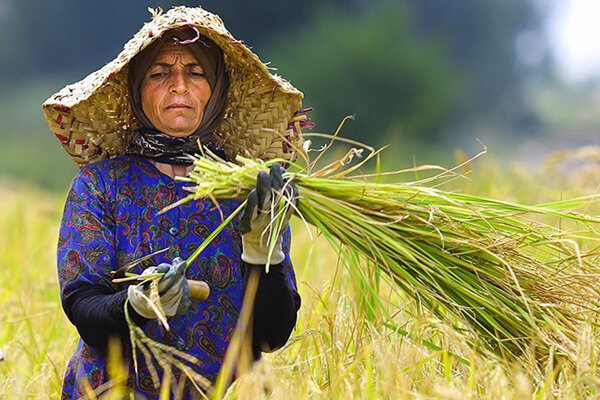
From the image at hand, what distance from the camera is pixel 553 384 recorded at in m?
2.36

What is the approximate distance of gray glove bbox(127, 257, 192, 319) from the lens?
7.20 feet

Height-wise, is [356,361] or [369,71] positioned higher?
[369,71]

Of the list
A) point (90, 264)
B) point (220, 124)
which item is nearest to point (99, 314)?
point (90, 264)

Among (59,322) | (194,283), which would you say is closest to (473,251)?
(194,283)

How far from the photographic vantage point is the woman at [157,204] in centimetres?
247

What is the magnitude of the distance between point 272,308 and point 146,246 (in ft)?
1.17

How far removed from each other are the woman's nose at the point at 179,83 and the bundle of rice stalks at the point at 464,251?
301 mm

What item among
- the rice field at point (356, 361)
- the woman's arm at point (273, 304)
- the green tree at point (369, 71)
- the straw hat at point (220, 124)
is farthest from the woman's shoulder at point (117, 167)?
the green tree at point (369, 71)

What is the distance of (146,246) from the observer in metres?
2.53

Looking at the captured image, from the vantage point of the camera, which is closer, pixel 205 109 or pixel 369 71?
pixel 205 109

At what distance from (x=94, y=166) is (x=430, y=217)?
904 millimetres

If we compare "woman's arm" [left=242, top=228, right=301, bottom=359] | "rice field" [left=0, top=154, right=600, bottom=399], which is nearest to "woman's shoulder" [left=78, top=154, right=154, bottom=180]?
"woman's arm" [left=242, top=228, right=301, bottom=359]

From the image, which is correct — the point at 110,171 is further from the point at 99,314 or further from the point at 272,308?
the point at 272,308

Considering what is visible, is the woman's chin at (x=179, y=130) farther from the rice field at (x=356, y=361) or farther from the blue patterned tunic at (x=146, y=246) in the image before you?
A: the rice field at (x=356, y=361)
